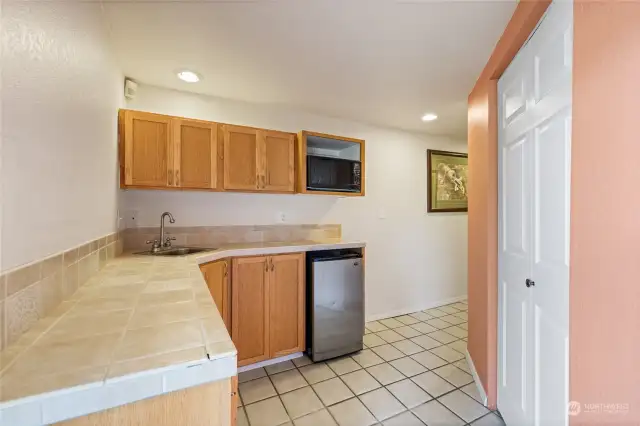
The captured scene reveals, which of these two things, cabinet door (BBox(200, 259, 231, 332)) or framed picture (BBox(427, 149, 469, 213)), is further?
framed picture (BBox(427, 149, 469, 213))

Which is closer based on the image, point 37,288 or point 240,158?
point 37,288

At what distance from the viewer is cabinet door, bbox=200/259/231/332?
189cm

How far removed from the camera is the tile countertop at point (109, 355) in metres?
0.50

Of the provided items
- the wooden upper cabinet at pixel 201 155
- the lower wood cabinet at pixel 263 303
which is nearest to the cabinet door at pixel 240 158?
the wooden upper cabinet at pixel 201 155

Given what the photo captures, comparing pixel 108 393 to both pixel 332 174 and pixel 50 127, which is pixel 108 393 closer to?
pixel 50 127

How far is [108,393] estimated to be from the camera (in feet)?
1.72

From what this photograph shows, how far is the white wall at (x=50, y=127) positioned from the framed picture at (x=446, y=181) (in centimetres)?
349

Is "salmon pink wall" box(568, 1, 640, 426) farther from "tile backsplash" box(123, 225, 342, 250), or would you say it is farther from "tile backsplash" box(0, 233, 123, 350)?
"tile backsplash" box(123, 225, 342, 250)

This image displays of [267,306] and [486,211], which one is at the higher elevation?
[486,211]

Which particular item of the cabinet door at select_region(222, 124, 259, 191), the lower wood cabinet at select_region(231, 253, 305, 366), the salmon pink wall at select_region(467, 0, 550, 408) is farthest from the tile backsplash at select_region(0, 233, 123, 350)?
the salmon pink wall at select_region(467, 0, 550, 408)

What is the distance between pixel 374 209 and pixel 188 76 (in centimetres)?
230

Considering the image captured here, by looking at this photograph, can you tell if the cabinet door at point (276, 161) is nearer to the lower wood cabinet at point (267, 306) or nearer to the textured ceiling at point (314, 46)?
the textured ceiling at point (314, 46)

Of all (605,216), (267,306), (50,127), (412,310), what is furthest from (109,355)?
(412,310)

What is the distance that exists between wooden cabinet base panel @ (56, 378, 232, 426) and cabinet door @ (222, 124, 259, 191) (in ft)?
6.17
